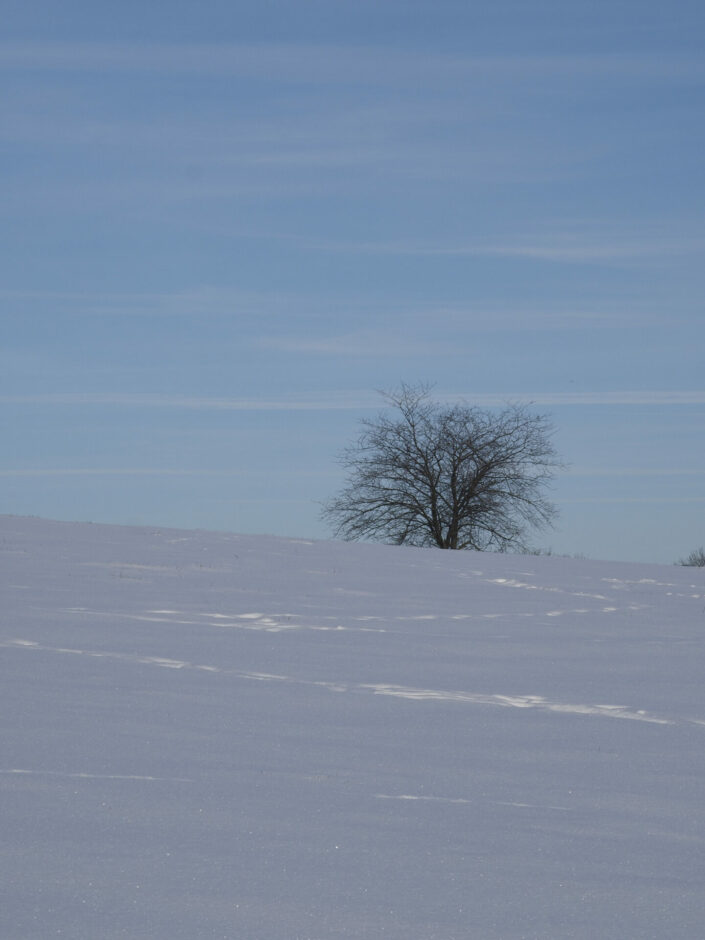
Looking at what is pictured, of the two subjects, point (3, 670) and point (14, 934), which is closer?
point (14, 934)

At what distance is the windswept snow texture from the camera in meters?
3.34

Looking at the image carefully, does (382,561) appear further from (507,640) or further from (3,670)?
(3,670)

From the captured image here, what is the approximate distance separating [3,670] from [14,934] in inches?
149

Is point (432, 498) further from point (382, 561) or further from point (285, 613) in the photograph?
point (285, 613)

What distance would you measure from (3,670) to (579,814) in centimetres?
384

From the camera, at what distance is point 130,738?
5.20 metres

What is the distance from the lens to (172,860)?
3619 millimetres

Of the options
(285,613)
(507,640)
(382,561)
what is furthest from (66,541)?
(507,640)

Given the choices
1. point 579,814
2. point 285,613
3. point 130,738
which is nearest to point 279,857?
point 579,814

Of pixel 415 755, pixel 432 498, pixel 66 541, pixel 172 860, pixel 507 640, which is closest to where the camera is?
pixel 172 860

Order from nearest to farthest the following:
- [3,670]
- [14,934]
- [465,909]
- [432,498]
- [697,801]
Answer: [14,934], [465,909], [697,801], [3,670], [432,498]

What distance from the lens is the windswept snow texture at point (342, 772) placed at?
3.34 meters

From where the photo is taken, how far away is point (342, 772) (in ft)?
15.8

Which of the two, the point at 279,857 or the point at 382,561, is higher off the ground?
the point at 382,561
